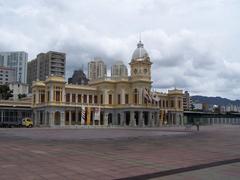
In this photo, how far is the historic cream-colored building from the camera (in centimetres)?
9400

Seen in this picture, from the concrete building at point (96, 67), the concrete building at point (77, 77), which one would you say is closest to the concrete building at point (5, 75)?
the concrete building at point (77, 77)

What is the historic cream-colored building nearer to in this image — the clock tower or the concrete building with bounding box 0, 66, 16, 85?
the clock tower

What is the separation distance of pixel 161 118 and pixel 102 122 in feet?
62.2

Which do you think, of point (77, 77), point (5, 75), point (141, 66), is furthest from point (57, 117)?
point (5, 75)

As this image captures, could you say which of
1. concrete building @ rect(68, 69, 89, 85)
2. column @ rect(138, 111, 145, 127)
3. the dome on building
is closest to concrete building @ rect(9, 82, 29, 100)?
concrete building @ rect(68, 69, 89, 85)

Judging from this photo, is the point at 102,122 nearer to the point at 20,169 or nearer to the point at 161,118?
the point at 161,118

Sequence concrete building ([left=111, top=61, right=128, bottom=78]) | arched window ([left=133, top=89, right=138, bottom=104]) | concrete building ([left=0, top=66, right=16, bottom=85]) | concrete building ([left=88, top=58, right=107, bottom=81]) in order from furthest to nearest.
→ concrete building ([left=0, top=66, right=16, bottom=85]) < concrete building ([left=88, top=58, right=107, bottom=81]) < concrete building ([left=111, top=61, right=128, bottom=78]) < arched window ([left=133, top=89, right=138, bottom=104])

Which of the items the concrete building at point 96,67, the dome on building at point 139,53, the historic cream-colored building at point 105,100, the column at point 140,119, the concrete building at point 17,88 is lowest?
the column at point 140,119

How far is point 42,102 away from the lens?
325 ft

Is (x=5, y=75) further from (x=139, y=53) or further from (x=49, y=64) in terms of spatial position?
(x=139, y=53)

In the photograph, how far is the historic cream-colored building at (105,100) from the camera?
9400 centimetres

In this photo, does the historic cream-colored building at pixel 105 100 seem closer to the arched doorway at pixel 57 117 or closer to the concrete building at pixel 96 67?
the arched doorway at pixel 57 117

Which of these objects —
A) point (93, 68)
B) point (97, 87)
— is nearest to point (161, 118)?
point (97, 87)

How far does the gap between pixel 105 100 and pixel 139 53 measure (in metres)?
18.9
